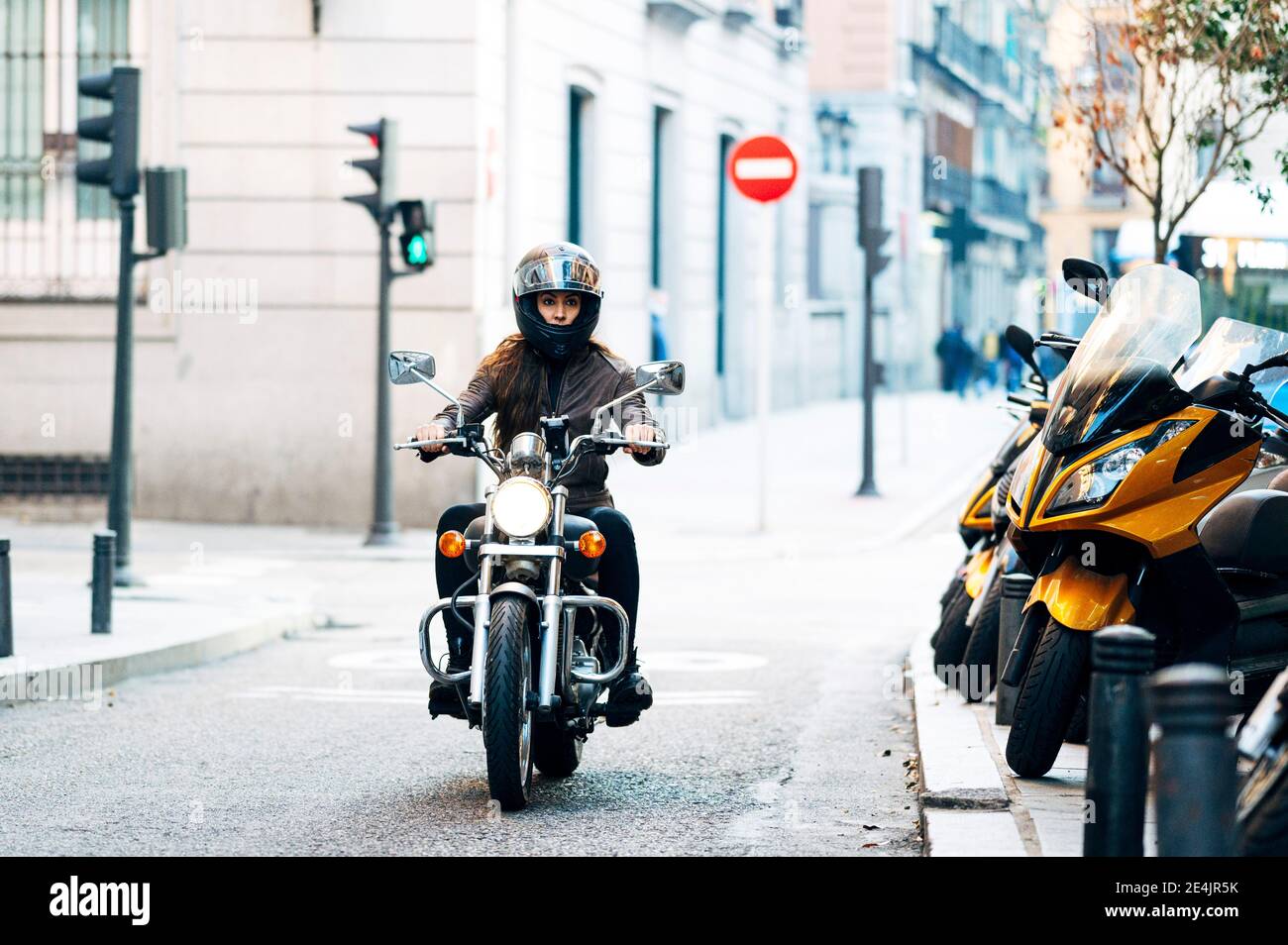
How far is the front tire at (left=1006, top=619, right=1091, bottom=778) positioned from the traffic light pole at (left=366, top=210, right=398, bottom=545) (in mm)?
9805

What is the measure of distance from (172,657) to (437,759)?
3170 mm

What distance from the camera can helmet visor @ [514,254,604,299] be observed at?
22.2 ft

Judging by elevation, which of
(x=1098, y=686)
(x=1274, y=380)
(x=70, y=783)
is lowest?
(x=70, y=783)

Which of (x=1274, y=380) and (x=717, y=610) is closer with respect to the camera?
(x=1274, y=380)

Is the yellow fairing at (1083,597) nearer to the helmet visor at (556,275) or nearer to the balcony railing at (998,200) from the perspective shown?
the helmet visor at (556,275)

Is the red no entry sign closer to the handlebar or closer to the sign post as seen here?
the sign post

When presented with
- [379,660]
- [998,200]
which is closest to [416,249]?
[379,660]

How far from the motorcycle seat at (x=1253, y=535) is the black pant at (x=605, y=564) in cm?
184

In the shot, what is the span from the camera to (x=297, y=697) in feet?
30.4

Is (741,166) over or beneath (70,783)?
over

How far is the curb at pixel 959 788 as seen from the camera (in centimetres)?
577

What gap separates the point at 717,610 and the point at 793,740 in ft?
14.8
